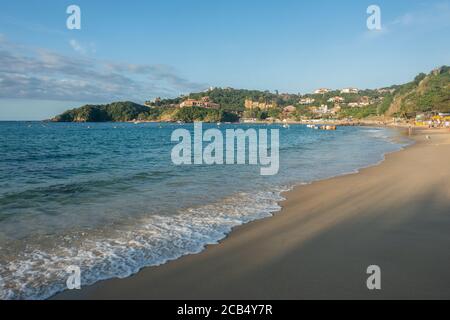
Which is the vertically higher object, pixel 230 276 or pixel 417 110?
pixel 417 110

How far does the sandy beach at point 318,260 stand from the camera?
5.03m

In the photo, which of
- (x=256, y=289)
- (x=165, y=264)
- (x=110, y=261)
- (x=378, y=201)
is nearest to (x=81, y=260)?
(x=110, y=261)

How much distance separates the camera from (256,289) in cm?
507

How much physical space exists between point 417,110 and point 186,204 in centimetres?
12267

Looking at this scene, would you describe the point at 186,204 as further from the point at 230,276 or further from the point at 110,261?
the point at 230,276

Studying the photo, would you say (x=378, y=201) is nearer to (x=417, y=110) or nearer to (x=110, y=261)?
(x=110, y=261)

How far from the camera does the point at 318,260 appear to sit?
20.2 feet

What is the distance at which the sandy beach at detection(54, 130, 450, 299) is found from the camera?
16.5 ft

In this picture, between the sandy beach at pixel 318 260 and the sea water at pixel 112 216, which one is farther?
the sea water at pixel 112 216

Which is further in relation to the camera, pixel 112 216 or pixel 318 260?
pixel 112 216

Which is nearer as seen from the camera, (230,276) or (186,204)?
(230,276)

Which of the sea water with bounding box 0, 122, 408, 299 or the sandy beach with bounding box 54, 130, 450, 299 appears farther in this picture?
the sea water with bounding box 0, 122, 408, 299
